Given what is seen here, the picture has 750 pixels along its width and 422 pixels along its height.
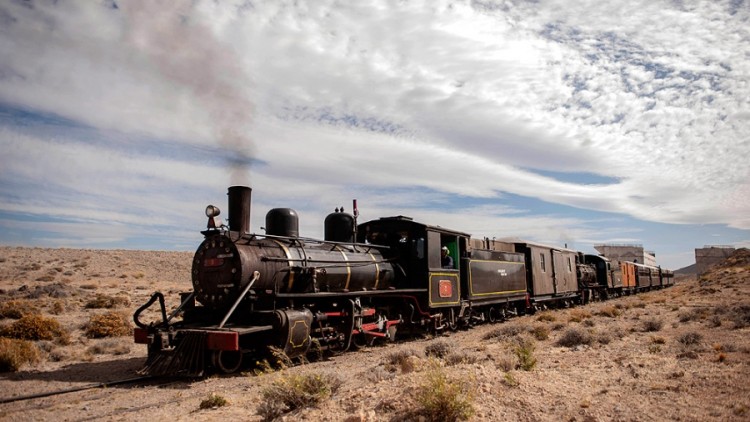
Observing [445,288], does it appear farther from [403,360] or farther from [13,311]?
[13,311]

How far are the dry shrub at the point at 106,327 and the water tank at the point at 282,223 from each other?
667 centimetres

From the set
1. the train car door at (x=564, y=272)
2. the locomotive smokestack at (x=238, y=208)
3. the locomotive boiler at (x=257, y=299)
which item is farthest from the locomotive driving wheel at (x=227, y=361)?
the train car door at (x=564, y=272)

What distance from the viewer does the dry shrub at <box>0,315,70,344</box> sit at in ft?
40.5

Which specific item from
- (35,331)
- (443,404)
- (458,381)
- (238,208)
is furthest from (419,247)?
(35,331)

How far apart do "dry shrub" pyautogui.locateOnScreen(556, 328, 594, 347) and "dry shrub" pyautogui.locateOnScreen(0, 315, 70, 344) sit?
40.0ft

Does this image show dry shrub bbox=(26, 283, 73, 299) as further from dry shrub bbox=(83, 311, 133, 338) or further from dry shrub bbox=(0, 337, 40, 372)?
dry shrub bbox=(0, 337, 40, 372)

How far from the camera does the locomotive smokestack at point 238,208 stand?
31.9 feet

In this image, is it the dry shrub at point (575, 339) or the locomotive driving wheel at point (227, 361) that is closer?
the locomotive driving wheel at point (227, 361)

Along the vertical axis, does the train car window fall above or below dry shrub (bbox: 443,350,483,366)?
above

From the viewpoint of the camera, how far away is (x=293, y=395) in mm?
5953

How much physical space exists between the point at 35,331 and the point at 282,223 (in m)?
7.49

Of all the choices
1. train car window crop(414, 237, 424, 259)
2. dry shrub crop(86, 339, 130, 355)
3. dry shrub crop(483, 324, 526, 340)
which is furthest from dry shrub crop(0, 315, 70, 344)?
dry shrub crop(483, 324, 526, 340)

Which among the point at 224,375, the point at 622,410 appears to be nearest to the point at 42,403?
the point at 224,375

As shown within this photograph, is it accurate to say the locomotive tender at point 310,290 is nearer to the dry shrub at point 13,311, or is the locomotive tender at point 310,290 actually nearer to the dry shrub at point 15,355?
the dry shrub at point 15,355
